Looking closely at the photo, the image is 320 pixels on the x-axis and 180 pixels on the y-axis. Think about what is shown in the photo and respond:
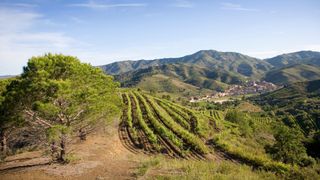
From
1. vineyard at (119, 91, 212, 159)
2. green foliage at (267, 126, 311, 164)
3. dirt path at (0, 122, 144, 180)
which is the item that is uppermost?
dirt path at (0, 122, 144, 180)

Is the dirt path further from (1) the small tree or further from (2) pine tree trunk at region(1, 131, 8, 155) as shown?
(2) pine tree trunk at region(1, 131, 8, 155)

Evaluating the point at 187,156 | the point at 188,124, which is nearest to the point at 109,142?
the point at 187,156

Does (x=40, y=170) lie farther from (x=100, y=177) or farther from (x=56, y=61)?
(x=56, y=61)

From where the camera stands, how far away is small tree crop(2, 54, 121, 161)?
20781 millimetres

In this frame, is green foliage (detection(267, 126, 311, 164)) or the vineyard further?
green foliage (detection(267, 126, 311, 164))

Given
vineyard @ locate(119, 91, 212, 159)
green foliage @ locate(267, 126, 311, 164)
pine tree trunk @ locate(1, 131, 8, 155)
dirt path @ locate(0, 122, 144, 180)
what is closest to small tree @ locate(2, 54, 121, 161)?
dirt path @ locate(0, 122, 144, 180)

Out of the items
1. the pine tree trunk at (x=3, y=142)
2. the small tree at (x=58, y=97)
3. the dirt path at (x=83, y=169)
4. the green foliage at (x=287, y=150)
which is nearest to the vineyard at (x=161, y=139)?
the dirt path at (x=83, y=169)

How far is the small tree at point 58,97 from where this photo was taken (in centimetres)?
2078

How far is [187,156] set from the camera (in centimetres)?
3161


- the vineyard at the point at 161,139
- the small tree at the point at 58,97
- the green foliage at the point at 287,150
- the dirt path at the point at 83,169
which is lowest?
the green foliage at the point at 287,150

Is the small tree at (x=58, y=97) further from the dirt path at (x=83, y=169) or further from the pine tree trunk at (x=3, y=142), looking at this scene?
the pine tree trunk at (x=3, y=142)

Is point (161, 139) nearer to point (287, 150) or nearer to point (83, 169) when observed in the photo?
point (83, 169)

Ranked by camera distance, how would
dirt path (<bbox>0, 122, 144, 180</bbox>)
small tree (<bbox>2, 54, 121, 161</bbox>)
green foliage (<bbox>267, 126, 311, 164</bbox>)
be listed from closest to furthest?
dirt path (<bbox>0, 122, 144, 180</bbox>) → small tree (<bbox>2, 54, 121, 161</bbox>) → green foliage (<bbox>267, 126, 311, 164</bbox>)

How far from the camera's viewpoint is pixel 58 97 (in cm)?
2162
